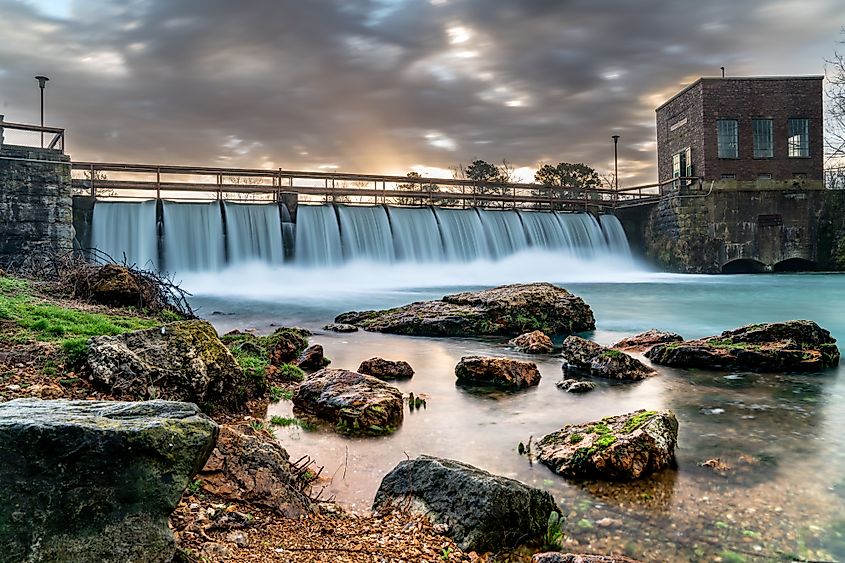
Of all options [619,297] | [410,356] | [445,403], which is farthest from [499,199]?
[445,403]

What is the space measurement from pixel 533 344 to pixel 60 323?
20.8 feet

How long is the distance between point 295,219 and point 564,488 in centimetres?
2459

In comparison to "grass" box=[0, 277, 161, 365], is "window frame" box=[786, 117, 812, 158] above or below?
above

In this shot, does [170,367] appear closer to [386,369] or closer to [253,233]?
[386,369]

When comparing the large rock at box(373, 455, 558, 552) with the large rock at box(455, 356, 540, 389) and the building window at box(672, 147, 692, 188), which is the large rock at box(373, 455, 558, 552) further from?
the building window at box(672, 147, 692, 188)

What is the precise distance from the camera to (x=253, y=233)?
1011 inches

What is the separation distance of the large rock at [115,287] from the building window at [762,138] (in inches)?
1263

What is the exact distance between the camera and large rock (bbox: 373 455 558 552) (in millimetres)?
2928

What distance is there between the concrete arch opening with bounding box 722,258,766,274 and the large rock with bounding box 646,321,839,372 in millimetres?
22076

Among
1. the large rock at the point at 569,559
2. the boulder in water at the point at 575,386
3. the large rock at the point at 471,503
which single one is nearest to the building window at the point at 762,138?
the boulder in water at the point at 575,386

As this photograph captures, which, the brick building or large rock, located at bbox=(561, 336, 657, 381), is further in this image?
the brick building

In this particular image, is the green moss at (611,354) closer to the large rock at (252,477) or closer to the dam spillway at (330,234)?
the large rock at (252,477)

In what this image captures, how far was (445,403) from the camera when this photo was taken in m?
5.93

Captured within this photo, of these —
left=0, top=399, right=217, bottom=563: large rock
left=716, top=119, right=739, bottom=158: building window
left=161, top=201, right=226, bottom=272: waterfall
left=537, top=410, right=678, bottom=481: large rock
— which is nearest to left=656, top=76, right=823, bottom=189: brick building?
left=716, top=119, right=739, bottom=158: building window
